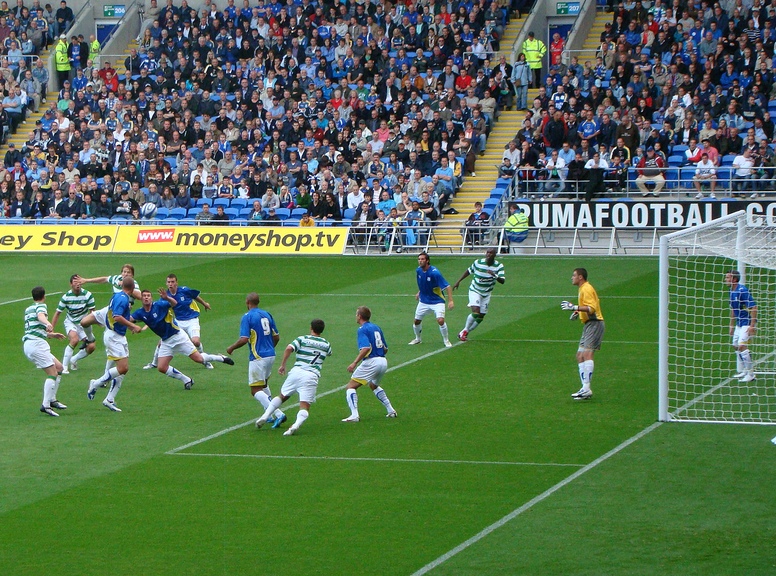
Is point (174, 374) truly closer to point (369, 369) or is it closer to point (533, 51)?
point (369, 369)

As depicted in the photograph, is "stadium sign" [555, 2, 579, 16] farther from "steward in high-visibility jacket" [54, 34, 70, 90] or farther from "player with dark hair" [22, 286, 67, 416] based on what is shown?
"player with dark hair" [22, 286, 67, 416]

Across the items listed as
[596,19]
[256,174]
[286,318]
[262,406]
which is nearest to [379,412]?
[262,406]

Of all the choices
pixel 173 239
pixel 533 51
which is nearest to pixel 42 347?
pixel 173 239

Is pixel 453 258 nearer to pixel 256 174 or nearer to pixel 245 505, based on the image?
pixel 256 174

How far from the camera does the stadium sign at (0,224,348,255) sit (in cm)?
3684

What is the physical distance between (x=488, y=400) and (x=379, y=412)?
174cm

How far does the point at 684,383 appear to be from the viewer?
19.0 m

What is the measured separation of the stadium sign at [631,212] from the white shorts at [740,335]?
14925 mm

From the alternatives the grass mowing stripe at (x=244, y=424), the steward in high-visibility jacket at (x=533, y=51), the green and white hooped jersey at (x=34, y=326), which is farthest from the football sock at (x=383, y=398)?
the steward in high-visibility jacket at (x=533, y=51)

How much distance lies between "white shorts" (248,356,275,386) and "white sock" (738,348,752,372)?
7439mm

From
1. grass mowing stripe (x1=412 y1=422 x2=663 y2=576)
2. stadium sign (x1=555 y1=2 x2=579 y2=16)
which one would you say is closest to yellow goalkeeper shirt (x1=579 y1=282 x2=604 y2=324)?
grass mowing stripe (x1=412 y1=422 x2=663 y2=576)

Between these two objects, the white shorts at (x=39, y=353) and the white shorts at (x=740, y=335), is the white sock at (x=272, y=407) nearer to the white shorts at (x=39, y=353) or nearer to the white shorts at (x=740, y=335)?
the white shorts at (x=39, y=353)

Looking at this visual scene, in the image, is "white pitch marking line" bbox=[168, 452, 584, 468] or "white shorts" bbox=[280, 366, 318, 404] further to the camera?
"white shorts" bbox=[280, 366, 318, 404]

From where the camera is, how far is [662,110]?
37781mm
